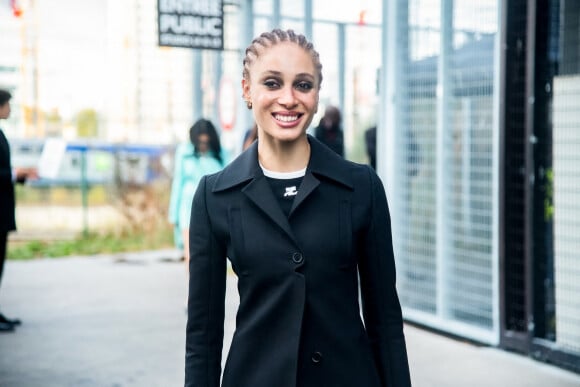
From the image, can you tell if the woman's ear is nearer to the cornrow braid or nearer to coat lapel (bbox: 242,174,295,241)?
the cornrow braid

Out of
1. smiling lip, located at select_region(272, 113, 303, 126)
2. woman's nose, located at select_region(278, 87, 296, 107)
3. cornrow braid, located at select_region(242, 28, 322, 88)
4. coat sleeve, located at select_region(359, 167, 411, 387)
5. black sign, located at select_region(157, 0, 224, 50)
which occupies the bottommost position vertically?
coat sleeve, located at select_region(359, 167, 411, 387)

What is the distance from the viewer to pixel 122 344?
677cm

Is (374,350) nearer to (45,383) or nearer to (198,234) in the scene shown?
(198,234)

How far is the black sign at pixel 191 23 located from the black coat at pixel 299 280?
23.9ft

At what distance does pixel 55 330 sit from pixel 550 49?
4577mm

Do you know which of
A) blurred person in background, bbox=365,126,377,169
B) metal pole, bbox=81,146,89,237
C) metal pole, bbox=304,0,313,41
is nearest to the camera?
blurred person in background, bbox=365,126,377,169

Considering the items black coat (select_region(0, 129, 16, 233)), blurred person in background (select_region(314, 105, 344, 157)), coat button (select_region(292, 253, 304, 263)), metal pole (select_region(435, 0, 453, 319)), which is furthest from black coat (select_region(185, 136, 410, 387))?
blurred person in background (select_region(314, 105, 344, 157))

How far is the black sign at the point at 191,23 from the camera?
9.27 m

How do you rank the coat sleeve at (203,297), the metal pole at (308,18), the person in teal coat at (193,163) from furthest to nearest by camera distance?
the metal pole at (308,18)
the person in teal coat at (193,163)
the coat sleeve at (203,297)

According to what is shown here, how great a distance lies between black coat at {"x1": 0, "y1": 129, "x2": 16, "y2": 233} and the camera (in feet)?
22.9

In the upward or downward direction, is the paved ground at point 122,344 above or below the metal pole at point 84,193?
below

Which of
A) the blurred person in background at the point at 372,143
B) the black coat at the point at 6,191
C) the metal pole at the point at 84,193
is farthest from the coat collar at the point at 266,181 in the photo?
the metal pole at the point at 84,193

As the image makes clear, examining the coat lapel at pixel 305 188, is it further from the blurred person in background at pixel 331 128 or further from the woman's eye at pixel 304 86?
the blurred person in background at pixel 331 128

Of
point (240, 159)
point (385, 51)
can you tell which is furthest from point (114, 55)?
point (240, 159)
